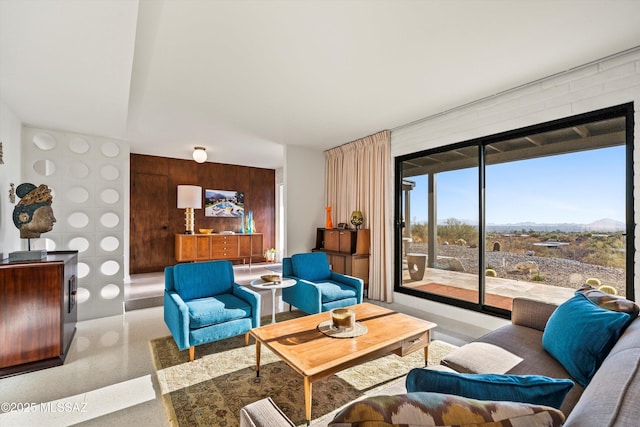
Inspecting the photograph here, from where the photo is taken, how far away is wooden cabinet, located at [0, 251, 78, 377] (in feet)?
7.98

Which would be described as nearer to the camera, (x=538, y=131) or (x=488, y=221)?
(x=538, y=131)

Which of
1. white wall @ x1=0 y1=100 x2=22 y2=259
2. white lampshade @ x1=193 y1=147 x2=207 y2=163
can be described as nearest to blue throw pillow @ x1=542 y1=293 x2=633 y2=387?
white wall @ x1=0 y1=100 x2=22 y2=259

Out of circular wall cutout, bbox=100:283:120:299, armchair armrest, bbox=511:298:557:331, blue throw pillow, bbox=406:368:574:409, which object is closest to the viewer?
blue throw pillow, bbox=406:368:574:409

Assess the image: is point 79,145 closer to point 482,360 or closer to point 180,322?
A: point 180,322

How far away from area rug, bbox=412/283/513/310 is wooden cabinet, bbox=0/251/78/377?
4139 mm

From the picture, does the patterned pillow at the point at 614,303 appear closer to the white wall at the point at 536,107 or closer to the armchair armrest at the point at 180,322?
the white wall at the point at 536,107

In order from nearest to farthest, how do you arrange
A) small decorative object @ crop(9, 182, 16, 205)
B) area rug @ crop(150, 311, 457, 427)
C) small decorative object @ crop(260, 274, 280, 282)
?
area rug @ crop(150, 311, 457, 427), small decorative object @ crop(9, 182, 16, 205), small decorative object @ crop(260, 274, 280, 282)

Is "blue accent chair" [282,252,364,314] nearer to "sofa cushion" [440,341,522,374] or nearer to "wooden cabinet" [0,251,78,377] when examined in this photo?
"sofa cushion" [440,341,522,374]

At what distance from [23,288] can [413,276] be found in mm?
4402

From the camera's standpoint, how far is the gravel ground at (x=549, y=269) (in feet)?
8.90

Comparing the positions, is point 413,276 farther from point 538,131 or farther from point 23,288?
point 23,288

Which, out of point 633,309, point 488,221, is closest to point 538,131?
point 488,221

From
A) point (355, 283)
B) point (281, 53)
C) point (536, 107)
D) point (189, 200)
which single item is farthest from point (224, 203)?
point (536, 107)

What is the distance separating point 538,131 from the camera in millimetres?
3055
